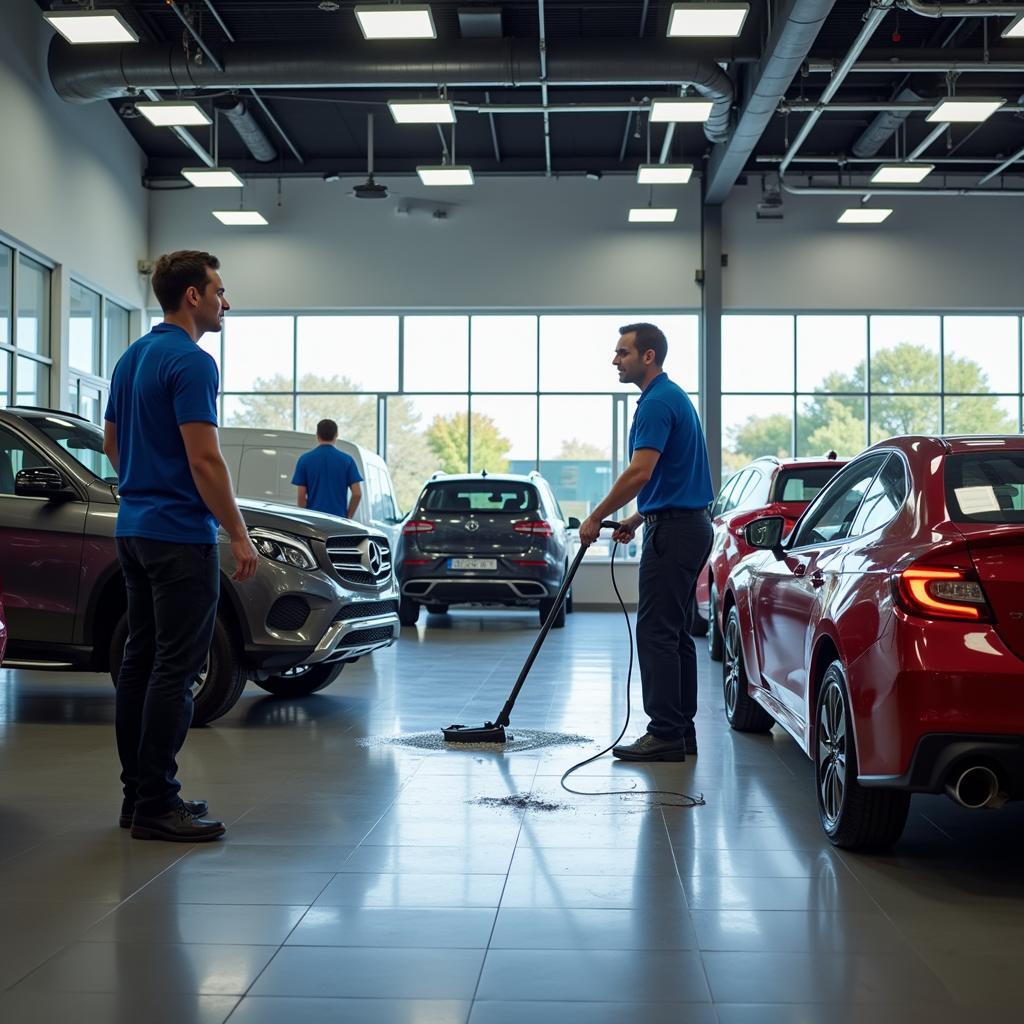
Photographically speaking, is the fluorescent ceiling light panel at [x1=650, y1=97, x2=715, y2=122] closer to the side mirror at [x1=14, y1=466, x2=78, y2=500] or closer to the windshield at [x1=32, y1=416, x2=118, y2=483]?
the windshield at [x1=32, y1=416, x2=118, y2=483]

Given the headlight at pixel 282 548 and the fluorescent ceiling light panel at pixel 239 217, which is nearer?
the headlight at pixel 282 548

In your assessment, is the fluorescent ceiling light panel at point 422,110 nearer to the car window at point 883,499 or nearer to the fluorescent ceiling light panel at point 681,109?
the fluorescent ceiling light panel at point 681,109

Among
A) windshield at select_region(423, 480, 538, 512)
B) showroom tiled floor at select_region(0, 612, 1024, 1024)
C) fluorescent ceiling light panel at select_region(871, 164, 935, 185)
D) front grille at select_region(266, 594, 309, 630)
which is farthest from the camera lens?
fluorescent ceiling light panel at select_region(871, 164, 935, 185)

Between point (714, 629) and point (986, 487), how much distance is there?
6350mm

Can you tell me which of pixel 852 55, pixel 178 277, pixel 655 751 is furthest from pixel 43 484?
pixel 852 55

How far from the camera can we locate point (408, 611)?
1405 centimetres

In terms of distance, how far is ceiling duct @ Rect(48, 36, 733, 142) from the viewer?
1349 centimetres

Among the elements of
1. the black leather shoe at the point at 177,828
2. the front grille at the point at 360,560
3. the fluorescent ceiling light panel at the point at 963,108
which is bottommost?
the black leather shoe at the point at 177,828

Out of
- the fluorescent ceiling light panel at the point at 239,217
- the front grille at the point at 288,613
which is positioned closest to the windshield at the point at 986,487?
the front grille at the point at 288,613

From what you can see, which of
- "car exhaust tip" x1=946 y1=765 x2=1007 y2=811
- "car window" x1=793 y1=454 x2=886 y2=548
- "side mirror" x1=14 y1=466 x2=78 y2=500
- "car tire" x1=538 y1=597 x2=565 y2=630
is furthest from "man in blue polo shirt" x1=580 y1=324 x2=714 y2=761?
"car tire" x1=538 y1=597 x2=565 y2=630

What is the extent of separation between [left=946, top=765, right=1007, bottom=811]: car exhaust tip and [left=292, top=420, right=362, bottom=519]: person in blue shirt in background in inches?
328

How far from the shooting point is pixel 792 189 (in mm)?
17859

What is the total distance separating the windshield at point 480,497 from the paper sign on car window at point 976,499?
9609 mm

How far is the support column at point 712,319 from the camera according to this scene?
18.8 metres
